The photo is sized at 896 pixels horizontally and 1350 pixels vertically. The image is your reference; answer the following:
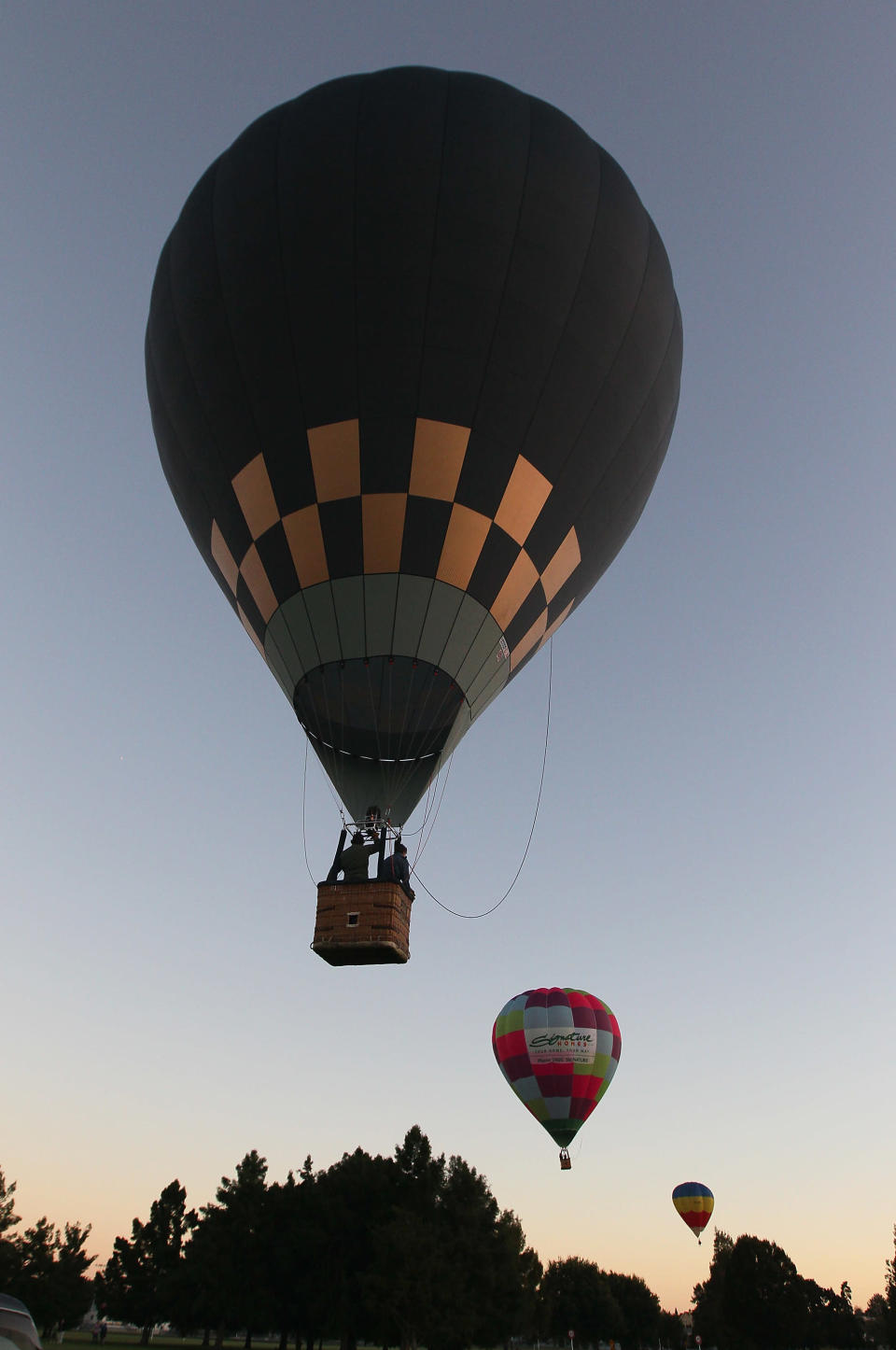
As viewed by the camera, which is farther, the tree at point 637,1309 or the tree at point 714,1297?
the tree at point 637,1309

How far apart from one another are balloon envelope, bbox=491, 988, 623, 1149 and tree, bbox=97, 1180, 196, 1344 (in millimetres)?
29391

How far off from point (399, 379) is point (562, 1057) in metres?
16.4

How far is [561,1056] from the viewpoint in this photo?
68.9 ft

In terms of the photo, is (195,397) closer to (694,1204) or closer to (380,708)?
(380,708)

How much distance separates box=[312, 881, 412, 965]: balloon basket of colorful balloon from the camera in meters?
8.02

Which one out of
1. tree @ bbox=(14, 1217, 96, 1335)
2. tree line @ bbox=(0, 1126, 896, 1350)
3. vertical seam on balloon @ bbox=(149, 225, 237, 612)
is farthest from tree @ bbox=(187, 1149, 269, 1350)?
vertical seam on balloon @ bbox=(149, 225, 237, 612)

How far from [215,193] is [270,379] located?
2.49 meters

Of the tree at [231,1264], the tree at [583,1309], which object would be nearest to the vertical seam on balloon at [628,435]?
the tree at [231,1264]

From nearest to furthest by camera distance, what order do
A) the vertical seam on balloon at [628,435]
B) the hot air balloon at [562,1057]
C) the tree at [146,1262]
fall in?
1. the vertical seam on balloon at [628,435]
2. the hot air balloon at [562,1057]
3. the tree at [146,1262]

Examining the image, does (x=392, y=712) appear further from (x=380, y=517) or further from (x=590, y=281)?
(x=590, y=281)

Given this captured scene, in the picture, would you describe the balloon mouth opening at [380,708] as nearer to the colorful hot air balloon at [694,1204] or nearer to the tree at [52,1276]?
the colorful hot air balloon at [694,1204]

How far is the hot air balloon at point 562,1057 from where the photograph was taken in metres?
20.8

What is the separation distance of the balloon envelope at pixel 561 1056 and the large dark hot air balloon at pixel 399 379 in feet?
43.3

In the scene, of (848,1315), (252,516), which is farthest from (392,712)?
(848,1315)
